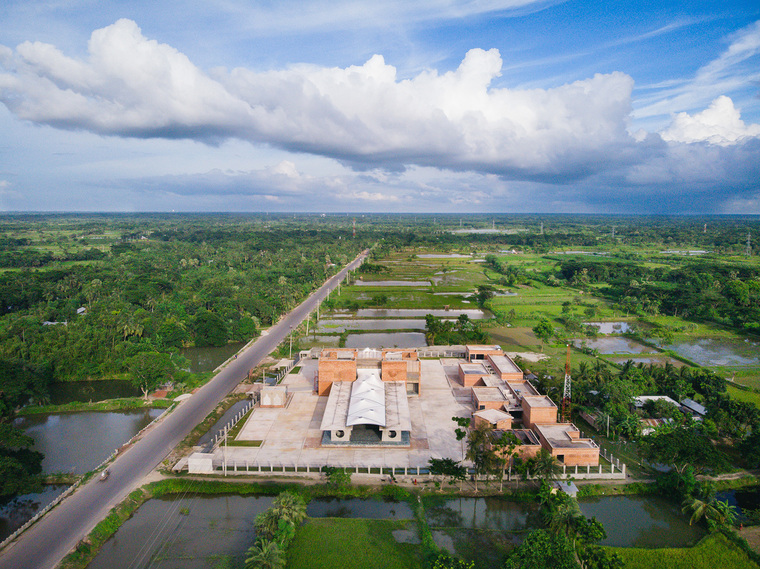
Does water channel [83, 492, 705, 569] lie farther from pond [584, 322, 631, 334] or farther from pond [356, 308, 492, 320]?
pond [356, 308, 492, 320]

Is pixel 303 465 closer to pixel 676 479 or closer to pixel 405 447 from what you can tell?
pixel 405 447

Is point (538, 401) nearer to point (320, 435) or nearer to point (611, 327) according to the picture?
point (320, 435)

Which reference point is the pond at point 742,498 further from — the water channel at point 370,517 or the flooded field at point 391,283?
the flooded field at point 391,283

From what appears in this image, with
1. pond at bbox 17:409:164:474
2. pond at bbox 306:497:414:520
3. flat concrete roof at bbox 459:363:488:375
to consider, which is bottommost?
pond at bbox 306:497:414:520

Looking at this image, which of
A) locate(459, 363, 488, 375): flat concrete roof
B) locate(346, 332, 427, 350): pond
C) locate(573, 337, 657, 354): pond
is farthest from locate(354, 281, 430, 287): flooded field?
locate(459, 363, 488, 375): flat concrete roof

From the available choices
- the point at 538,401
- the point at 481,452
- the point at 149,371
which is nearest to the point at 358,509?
the point at 481,452

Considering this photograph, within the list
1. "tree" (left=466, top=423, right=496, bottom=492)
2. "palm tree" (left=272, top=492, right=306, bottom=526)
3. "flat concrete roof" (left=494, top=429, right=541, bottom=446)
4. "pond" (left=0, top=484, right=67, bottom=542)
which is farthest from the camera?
"flat concrete roof" (left=494, top=429, right=541, bottom=446)
